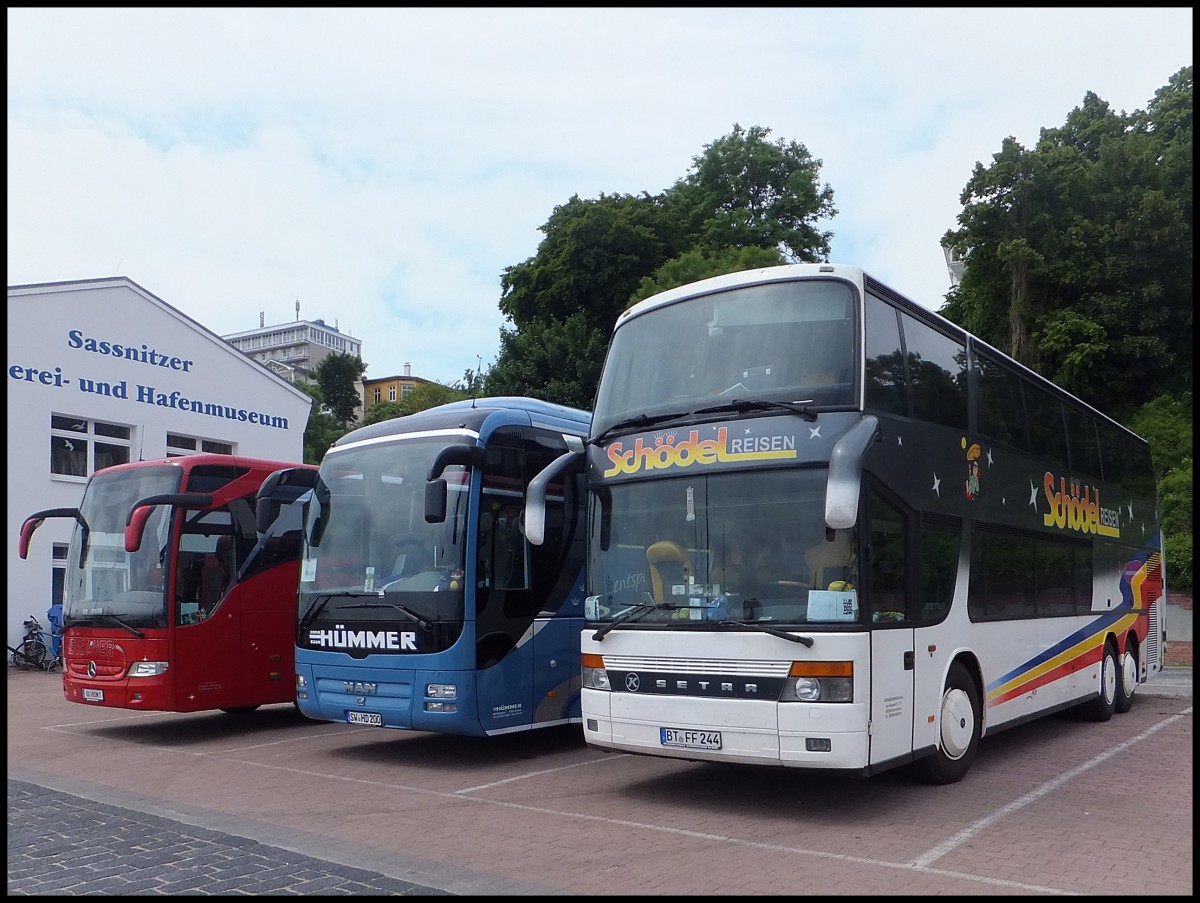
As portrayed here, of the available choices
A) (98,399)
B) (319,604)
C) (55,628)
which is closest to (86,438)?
(98,399)

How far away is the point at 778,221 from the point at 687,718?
121 ft

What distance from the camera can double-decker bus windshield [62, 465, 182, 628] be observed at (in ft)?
41.3

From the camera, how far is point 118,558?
509 inches

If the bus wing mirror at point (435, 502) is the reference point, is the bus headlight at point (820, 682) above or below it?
below

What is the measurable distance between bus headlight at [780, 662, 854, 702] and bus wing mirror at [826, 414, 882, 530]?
100 cm

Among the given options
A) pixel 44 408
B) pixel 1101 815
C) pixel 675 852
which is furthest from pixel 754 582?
pixel 44 408

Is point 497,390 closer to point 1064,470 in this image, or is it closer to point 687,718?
point 1064,470

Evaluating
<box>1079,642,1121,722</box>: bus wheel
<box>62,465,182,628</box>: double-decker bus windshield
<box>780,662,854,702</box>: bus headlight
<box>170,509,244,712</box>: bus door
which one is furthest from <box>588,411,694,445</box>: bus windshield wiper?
<box>1079,642,1121,722</box>: bus wheel

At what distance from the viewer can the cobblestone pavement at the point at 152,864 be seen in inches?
244

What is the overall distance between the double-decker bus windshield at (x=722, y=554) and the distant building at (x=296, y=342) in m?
115

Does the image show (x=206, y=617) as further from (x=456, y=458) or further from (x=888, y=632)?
(x=888, y=632)

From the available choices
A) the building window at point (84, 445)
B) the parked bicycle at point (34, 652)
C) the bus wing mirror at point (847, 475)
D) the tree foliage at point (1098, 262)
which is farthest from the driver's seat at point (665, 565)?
the tree foliage at point (1098, 262)

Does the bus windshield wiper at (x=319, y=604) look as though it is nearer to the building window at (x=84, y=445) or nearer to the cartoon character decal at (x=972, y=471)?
the cartoon character decal at (x=972, y=471)

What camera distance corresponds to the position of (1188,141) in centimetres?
3547
